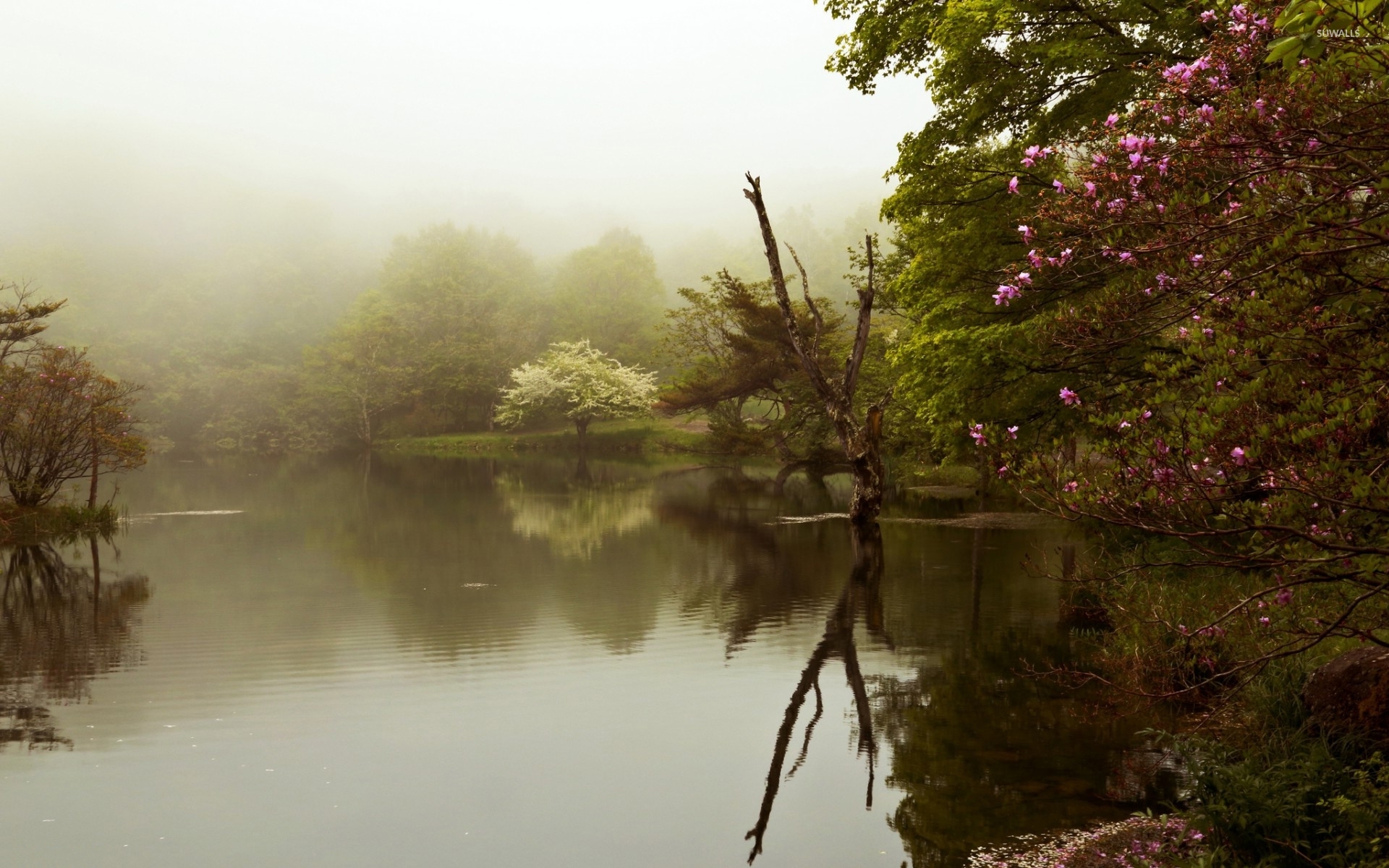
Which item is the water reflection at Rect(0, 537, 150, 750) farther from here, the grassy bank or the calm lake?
the grassy bank

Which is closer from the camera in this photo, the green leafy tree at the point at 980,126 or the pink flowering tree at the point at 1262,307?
the pink flowering tree at the point at 1262,307

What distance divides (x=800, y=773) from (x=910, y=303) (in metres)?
13.0

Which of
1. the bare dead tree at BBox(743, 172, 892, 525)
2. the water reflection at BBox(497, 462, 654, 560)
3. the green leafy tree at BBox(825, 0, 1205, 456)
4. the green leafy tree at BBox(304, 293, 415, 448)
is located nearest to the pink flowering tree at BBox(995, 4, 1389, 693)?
the green leafy tree at BBox(825, 0, 1205, 456)

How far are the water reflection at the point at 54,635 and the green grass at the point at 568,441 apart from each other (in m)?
41.2

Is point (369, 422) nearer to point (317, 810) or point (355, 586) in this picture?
point (355, 586)

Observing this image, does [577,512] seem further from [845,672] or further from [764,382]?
[845,672]

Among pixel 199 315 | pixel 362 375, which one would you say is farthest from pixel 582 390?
pixel 199 315

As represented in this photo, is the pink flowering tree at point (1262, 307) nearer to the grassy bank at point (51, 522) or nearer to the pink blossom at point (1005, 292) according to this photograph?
the pink blossom at point (1005, 292)

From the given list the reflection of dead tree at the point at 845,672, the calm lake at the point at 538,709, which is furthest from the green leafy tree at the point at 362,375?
the reflection of dead tree at the point at 845,672

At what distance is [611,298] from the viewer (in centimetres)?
9044

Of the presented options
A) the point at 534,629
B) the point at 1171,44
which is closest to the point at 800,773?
the point at 534,629

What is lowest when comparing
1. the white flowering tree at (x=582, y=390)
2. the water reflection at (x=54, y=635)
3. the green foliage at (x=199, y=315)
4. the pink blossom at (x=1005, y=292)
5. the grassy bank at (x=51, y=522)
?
the water reflection at (x=54, y=635)

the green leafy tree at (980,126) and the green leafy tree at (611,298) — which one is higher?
the green leafy tree at (611,298)

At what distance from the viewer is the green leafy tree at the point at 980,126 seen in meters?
14.3
